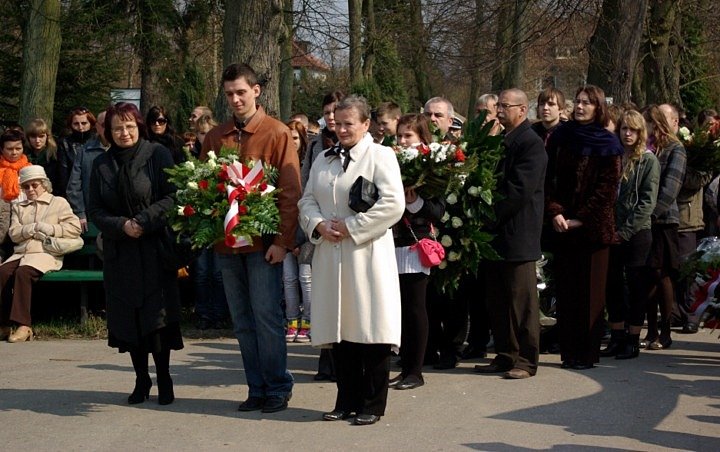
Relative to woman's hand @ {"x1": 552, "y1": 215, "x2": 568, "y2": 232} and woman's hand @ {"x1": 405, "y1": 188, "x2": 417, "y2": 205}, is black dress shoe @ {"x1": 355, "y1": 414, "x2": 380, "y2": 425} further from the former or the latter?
woman's hand @ {"x1": 552, "y1": 215, "x2": 568, "y2": 232}

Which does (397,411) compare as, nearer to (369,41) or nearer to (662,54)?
(662,54)

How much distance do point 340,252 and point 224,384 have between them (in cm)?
211

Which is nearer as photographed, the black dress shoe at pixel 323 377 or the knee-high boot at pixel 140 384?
the knee-high boot at pixel 140 384

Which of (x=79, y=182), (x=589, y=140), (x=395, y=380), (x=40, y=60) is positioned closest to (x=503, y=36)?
(x=40, y=60)

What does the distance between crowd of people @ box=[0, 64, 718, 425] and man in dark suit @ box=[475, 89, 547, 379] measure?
0.01m

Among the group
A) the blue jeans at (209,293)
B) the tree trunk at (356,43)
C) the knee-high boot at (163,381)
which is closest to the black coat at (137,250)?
the knee-high boot at (163,381)

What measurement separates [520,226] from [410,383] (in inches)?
59.8

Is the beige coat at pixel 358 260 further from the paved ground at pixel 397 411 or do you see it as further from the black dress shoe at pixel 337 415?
the paved ground at pixel 397 411

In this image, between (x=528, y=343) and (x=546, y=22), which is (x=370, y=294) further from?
(x=546, y=22)

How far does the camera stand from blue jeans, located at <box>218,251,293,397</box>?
25.8 ft

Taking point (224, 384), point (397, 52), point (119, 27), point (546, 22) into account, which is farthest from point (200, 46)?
point (224, 384)

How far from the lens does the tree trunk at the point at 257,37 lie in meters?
12.7

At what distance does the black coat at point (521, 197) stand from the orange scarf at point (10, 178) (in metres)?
5.65

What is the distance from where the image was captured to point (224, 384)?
9086mm
